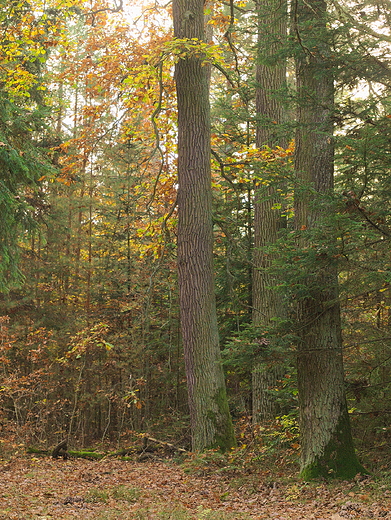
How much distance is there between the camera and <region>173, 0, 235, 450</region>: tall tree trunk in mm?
8570

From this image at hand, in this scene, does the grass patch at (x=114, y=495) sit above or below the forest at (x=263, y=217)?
below

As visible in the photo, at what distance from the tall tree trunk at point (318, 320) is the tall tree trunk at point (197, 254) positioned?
203cm

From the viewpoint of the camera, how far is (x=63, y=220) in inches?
747

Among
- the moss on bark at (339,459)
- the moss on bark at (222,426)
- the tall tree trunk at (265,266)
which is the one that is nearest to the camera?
the moss on bark at (339,459)

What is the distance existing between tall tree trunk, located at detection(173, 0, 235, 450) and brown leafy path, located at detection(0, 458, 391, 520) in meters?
0.96

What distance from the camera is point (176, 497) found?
6836 millimetres

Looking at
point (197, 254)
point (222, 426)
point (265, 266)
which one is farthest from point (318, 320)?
point (265, 266)

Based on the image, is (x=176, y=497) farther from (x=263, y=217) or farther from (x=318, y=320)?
(x=263, y=217)

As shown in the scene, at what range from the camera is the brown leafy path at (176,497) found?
18.2 ft

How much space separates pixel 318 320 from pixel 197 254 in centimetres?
272

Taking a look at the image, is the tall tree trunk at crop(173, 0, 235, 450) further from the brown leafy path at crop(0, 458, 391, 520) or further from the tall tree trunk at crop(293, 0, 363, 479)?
the tall tree trunk at crop(293, 0, 363, 479)

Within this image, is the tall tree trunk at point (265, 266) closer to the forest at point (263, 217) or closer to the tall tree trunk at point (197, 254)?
the forest at point (263, 217)

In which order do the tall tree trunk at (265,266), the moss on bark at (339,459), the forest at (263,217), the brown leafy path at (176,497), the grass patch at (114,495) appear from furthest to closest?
the tall tree trunk at (265,266) < the grass patch at (114,495) < the moss on bark at (339,459) < the forest at (263,217) < the brown leafy path at (176,497)

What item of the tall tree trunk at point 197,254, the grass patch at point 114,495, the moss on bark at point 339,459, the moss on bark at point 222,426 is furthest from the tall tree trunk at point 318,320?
the grass patch at point 114,495
